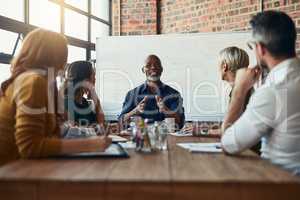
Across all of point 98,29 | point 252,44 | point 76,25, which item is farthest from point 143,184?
point 98,29

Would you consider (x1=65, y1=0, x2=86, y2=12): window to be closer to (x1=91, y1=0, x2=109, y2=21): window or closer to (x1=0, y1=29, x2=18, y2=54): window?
(x1=91, y1=0, x2=109, y2=21): window

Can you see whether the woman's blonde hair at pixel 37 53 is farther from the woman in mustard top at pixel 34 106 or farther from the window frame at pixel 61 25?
the window frame at pixel 61 25

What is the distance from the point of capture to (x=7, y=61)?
3.49m

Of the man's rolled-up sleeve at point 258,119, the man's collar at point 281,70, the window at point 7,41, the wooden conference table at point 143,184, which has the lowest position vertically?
the wooden conference table at point 143,184

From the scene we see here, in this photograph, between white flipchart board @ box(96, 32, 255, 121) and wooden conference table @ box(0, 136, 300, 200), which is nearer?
wooden conference table @ box(0, 136, 300, 200)

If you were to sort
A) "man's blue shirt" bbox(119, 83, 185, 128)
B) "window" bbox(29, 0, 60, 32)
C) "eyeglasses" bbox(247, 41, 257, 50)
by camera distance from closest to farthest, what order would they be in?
"eyeglasses" bbox(247, 41, 257, 50)
"man's blue shirt" bbox(119, 83, 185, 128)
"window" bbox(29, 0, 60, 32)

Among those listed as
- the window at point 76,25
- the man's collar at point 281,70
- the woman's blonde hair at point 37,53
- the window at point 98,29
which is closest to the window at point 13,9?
the window at point 76,25

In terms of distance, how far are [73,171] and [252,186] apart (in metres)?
0.58

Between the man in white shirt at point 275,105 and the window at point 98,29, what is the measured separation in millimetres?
3878

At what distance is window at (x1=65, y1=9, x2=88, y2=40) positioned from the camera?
184 inches

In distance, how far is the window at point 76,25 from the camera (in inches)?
184

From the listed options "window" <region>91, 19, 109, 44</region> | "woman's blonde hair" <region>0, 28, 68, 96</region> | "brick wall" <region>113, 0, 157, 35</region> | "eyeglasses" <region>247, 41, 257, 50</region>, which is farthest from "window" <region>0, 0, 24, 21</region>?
"eyeglasses" <region>247, 41, 257, 50</region>

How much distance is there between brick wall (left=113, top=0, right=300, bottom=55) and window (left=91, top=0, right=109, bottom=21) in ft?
0.49

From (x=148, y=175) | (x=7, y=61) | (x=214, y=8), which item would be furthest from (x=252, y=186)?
(x=214, y=8)
